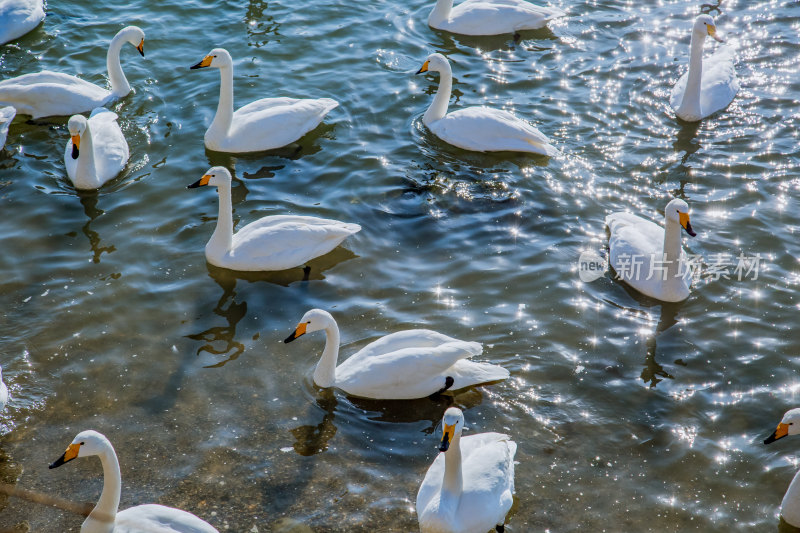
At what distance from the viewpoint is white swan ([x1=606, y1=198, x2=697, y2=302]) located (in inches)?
365

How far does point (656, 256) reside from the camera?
31.2ft

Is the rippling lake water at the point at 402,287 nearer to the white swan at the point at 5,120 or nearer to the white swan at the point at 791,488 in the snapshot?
the white swan at the point at 791,488

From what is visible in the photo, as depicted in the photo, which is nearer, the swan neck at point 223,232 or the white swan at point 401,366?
A: the white swan at point 401,366

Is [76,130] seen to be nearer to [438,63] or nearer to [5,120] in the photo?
[5,120]

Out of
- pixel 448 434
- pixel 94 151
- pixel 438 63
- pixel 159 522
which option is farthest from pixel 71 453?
pixel 438 63

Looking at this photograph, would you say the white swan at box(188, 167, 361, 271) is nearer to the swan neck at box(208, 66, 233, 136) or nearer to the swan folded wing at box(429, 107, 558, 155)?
the swan neck at box(208, 66, 233, 136)

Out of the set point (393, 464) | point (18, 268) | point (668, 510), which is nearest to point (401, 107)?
point (18, 268)

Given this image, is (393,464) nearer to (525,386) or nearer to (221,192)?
(525,386)

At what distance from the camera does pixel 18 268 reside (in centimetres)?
970

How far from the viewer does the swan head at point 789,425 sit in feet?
23.2

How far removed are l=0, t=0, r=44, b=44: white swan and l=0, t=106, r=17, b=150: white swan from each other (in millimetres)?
2954

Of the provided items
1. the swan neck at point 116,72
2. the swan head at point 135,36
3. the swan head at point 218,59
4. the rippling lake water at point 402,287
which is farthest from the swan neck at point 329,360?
the swan head at point 135,36

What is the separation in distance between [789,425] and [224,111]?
8102mm

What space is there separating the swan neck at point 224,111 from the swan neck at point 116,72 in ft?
6.97
